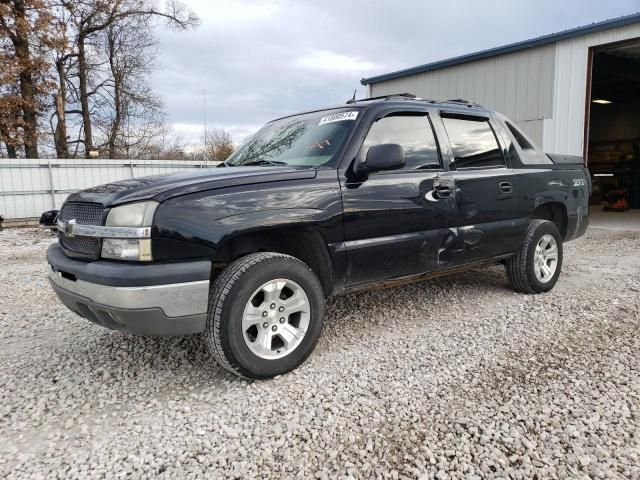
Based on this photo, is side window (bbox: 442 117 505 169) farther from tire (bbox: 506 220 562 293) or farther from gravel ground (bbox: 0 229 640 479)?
gravel ground (bbox: 0 229 640 479)

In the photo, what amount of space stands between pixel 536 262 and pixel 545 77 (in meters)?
8.18

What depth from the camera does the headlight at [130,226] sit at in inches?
98.8

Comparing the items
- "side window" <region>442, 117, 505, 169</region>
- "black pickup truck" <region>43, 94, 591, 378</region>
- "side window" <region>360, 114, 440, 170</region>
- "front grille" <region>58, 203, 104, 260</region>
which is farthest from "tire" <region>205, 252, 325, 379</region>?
"side window" <region>442, 117, 505, 169</region>

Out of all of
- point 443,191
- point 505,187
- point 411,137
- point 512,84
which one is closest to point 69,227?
point 411,137

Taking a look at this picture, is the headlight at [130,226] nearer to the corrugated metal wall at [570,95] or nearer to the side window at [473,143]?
the side window at [473,143]

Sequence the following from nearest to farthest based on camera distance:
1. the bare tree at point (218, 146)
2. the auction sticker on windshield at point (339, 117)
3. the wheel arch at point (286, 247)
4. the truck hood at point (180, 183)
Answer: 1. the truck hood at point (180, 183)
2. the wheel arch at point (286, 247)
3. the auction sticker on windshield at point (339, 117)
4. the bare tree at point (218, 146)

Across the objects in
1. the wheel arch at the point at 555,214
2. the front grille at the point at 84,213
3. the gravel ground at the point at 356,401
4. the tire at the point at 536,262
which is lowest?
the gravel ground at the point at 356,401

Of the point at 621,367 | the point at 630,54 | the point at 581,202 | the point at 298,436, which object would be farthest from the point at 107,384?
the point at 630,54

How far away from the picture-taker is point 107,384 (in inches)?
114

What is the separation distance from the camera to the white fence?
12812 millimetres

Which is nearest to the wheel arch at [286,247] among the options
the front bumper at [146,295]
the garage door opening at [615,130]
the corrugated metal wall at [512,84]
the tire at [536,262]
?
the front bumper at [146,295]

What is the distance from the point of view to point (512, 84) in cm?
1160

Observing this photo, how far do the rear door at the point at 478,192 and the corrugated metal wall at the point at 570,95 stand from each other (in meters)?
7.72

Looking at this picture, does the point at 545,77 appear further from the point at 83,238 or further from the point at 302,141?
the point at 83,238
